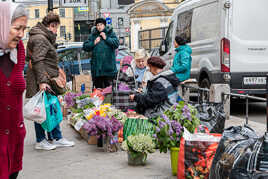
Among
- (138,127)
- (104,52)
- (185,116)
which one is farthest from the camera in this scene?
(104,52)

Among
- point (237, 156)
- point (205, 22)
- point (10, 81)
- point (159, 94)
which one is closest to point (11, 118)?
point (10, 81)

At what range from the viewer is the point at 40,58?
5.93 m

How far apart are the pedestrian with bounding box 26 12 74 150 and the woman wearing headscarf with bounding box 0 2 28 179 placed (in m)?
2.82

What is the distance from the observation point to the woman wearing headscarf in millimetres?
2867

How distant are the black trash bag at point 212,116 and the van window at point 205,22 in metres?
3.61

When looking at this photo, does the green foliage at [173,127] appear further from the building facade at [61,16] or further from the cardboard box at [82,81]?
the building facade at [61,16]

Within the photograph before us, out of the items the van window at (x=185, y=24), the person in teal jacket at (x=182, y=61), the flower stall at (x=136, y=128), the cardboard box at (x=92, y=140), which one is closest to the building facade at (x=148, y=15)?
the van window at (x=185, y=24)

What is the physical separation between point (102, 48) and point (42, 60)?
2504 millimetres

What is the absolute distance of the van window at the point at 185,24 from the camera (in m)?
11.3

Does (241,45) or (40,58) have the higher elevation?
(241,45)

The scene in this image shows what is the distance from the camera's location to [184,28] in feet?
38.3

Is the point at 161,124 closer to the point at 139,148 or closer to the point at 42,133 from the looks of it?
the point at 139,148

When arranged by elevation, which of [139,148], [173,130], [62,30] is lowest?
[139,148]

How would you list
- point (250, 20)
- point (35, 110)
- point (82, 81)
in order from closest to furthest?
1. point (35, 110)
2. point (250, 20)
3. point (82, 81)
